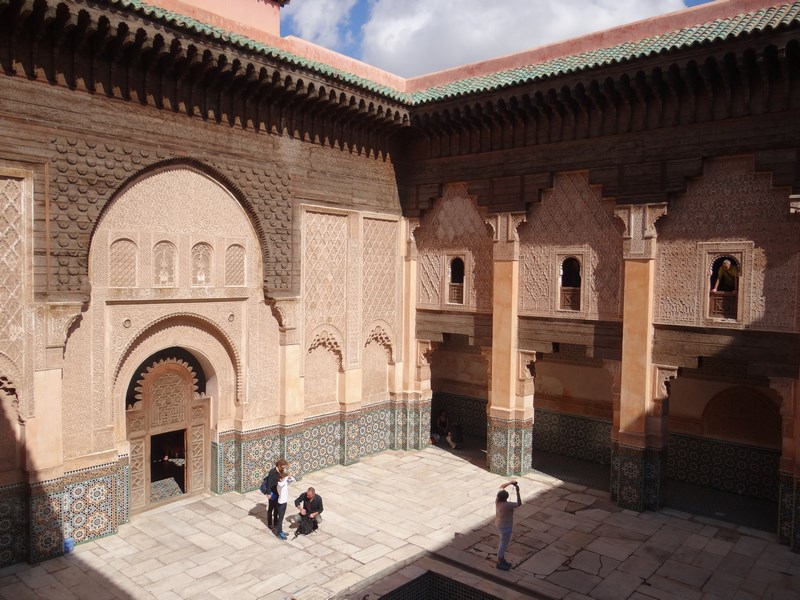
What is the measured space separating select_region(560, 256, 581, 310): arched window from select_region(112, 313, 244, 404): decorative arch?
4.24 metres

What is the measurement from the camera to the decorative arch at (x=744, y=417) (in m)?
8.43

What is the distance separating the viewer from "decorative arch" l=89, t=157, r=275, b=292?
6684mm

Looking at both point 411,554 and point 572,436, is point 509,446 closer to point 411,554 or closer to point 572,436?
point 572,436

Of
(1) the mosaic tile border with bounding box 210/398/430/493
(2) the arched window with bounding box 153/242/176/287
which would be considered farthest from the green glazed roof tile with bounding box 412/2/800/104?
(1) the mosaic tile border with bounding box 210/398/430/493

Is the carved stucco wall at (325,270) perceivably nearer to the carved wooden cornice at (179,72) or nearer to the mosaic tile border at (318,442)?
the carved wooden cornice at (179,72)

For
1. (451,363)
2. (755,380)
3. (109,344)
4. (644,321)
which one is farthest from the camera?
(451,363)

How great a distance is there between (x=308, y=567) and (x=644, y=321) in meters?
4.65

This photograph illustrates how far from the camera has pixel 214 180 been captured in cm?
759

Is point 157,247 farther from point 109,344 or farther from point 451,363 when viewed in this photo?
point 451,363

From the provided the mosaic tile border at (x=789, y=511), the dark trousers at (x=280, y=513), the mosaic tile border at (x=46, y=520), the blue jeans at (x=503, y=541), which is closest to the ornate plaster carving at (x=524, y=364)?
the blue jeans at (x=503, y=541)

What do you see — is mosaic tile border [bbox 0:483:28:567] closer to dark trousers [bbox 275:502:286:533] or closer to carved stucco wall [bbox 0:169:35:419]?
carved stucco wall [bbox 0:169:35:419]

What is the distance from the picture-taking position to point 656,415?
25.3ft

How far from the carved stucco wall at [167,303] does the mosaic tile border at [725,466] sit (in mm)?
5749

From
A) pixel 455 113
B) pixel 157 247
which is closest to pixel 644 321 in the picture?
pixel 455 113
